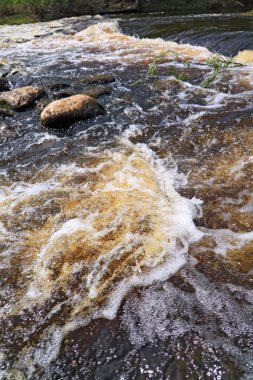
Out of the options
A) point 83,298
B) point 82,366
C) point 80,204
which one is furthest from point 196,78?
point 82,366

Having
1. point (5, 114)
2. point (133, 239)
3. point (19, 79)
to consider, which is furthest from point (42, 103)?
point (133, 239)

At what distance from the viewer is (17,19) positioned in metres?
20.5

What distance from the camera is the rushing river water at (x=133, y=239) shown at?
242 cm

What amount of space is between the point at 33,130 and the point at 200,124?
2836mm

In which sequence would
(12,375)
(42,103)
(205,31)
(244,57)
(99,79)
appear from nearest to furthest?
1. (12,375)
2. (42,103)
3. (99,79)
4. (244,57)
5. (205,31)

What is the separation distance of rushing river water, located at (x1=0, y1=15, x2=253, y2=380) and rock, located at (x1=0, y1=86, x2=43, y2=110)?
23cm

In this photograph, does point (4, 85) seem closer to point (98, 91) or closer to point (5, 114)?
point (5, 114)

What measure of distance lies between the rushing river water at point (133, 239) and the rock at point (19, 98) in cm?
23

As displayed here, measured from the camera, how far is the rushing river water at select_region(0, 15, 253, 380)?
242cm

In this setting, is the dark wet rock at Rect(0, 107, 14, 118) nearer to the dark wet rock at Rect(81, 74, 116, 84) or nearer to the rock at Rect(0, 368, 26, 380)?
the dark wet rock at Rect(81, 74, 116, 84)

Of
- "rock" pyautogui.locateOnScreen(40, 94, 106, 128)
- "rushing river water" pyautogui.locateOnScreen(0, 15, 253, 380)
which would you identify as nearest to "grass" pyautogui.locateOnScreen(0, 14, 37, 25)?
"rushing river water" pyautogui.locateOnScreen(0, 15, 253, 380)

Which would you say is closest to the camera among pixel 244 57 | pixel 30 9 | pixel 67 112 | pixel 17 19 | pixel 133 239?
pixel 133 239

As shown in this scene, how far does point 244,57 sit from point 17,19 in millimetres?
16352

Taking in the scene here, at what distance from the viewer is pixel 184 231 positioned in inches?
136
